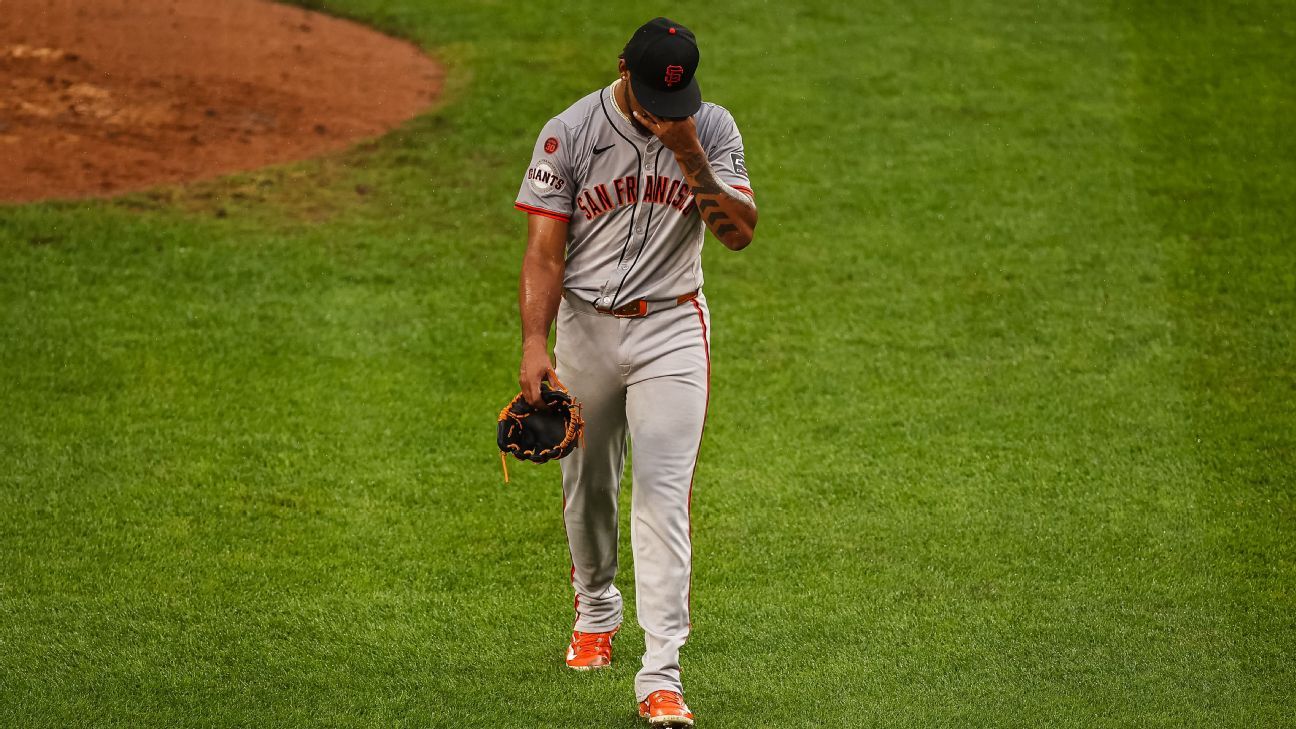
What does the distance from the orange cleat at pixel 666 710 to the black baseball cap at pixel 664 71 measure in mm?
1697

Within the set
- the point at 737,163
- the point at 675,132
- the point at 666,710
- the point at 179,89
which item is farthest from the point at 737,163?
the point at 179,89

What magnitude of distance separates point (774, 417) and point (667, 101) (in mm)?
2853

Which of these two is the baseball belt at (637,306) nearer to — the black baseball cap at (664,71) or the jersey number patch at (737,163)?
the jersey number patch at (737,163)

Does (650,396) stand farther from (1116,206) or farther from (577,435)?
(1116,206)

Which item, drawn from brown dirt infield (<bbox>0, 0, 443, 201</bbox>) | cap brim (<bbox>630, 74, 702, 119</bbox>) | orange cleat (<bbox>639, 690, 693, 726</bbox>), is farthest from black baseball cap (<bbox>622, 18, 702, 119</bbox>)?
brown dirt infield (<bbox>0, 0, 443, 201</bbox>)

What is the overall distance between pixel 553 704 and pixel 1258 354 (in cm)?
441

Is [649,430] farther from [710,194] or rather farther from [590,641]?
[590,641]

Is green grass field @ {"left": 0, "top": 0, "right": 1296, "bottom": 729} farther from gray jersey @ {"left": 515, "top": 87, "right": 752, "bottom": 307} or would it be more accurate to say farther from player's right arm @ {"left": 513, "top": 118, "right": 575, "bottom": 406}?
gray jersey @ {"left": 515, "top": 87, "right": 752, "bottom": 307}

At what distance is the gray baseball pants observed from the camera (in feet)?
14.1

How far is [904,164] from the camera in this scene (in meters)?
9.25

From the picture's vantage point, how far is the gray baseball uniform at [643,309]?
429 cm

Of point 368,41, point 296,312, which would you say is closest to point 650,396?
point 296,312

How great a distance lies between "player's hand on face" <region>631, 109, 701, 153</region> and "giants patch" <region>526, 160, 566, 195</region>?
0.36m

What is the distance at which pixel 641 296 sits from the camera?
14.3 feet
